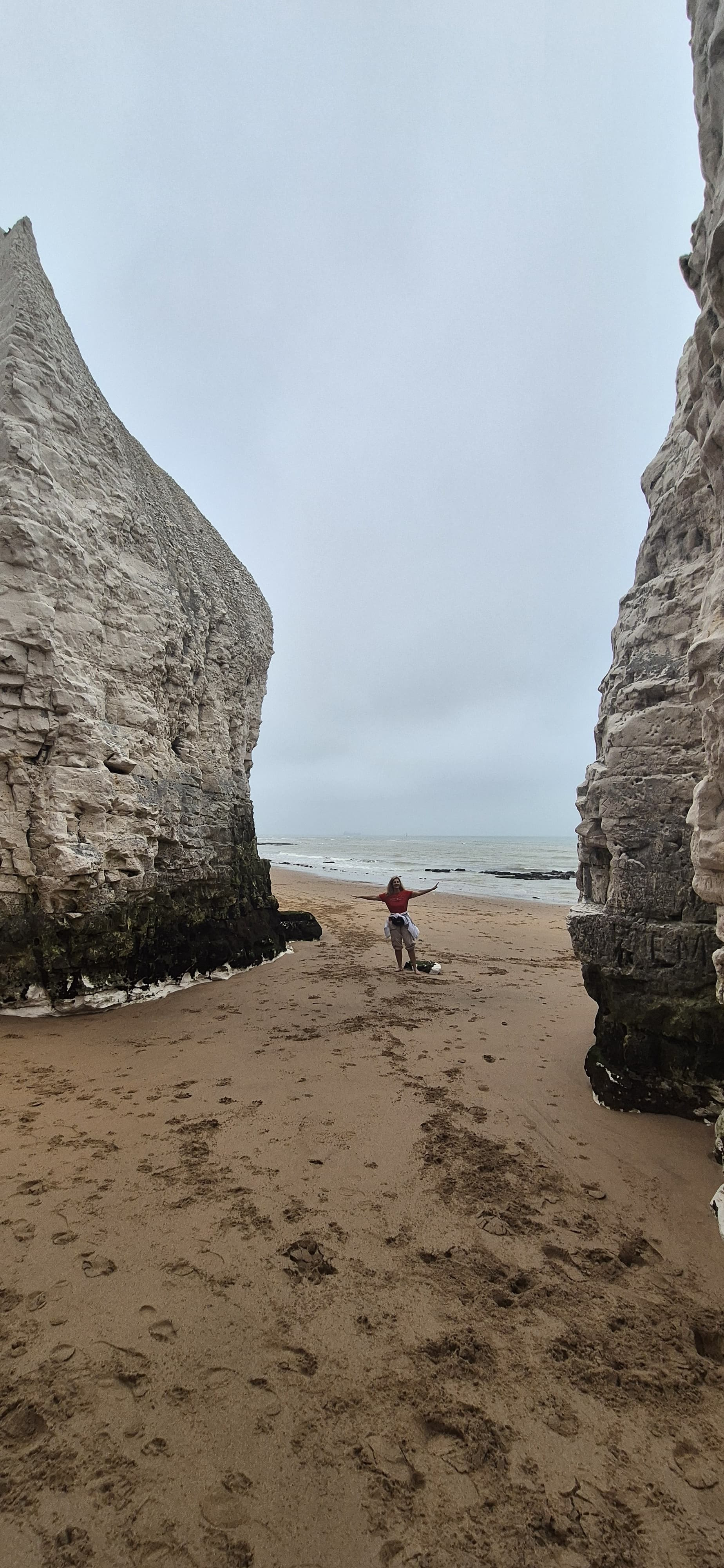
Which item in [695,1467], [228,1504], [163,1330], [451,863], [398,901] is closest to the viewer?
[228,1504]

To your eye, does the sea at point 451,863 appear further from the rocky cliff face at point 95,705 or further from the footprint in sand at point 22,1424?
the footprint in sand at point 22,1424

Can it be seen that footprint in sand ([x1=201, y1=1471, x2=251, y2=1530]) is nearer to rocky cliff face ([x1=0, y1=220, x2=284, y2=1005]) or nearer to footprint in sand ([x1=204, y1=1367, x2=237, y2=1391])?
footprint in sand ([x1=204, y1=1367, x2=237, y2=1391])

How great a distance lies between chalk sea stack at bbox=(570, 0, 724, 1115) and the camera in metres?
3.29

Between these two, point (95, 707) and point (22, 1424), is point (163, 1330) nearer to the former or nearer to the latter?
point (22, 1424)

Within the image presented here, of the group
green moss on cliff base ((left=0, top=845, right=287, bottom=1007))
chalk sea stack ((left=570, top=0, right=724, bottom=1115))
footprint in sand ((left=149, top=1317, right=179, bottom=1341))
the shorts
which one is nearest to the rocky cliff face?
green moss on cliff base ((left=0, top=845, right=287, bottom=1007))

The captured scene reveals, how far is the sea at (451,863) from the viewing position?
25.1 metres

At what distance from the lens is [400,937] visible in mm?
8898

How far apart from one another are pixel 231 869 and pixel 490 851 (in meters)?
49.6

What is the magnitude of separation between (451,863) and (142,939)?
36856 mm

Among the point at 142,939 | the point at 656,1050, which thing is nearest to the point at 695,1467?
the point at 656,1050

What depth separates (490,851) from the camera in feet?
184

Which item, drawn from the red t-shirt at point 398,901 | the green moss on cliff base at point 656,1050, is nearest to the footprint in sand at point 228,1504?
the green moss on cliff base at point 656,1050

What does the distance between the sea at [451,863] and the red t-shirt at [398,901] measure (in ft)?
43.4

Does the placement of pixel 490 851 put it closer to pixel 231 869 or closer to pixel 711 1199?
pixel 231 869
